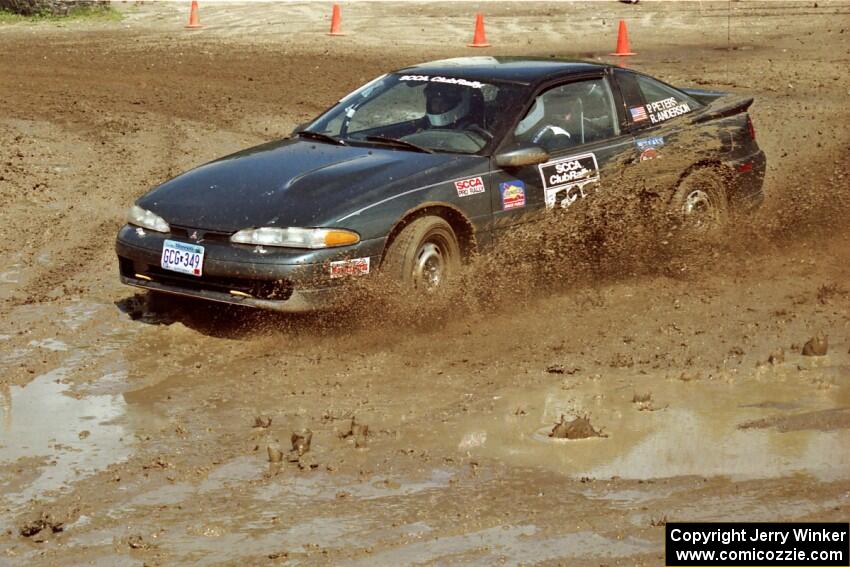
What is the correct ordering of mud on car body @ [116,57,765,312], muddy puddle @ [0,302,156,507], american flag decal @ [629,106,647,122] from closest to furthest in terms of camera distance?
muddy puddle @ [0,302,156,507]
mud on car body @ [116,57,765,312]
american flag decal @ [629,106,647,122]

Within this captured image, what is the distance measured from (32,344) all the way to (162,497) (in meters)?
2.55

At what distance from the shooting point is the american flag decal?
8.81 meters

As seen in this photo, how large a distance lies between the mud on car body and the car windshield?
0.03ft

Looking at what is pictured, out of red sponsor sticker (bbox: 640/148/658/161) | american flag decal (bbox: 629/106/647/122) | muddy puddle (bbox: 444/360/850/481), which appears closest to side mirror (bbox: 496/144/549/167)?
red sponsor sticker (bbox: 640/148/658/161)

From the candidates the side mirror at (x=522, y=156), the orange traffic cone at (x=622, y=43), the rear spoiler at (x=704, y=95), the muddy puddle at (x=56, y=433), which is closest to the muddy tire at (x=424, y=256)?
the side mirror at (x=522, y=156)

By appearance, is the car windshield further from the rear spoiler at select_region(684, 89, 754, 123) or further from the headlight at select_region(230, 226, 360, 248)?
the rear spoiler at select_region(684, 89, 754, 123)

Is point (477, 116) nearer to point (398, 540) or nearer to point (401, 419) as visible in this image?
point (401, 419)

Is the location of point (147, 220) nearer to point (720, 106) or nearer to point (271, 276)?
point (271, 276)

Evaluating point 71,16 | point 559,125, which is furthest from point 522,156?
point 71,16

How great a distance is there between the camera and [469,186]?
25.5ft

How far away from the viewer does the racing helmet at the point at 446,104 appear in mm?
8297

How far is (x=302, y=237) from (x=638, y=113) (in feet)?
9.35

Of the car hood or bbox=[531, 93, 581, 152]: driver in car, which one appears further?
bbox=[531, 93, 581, 152]: driver in car

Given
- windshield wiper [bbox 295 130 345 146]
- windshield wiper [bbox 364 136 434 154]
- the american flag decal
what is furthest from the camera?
the american flag decal
